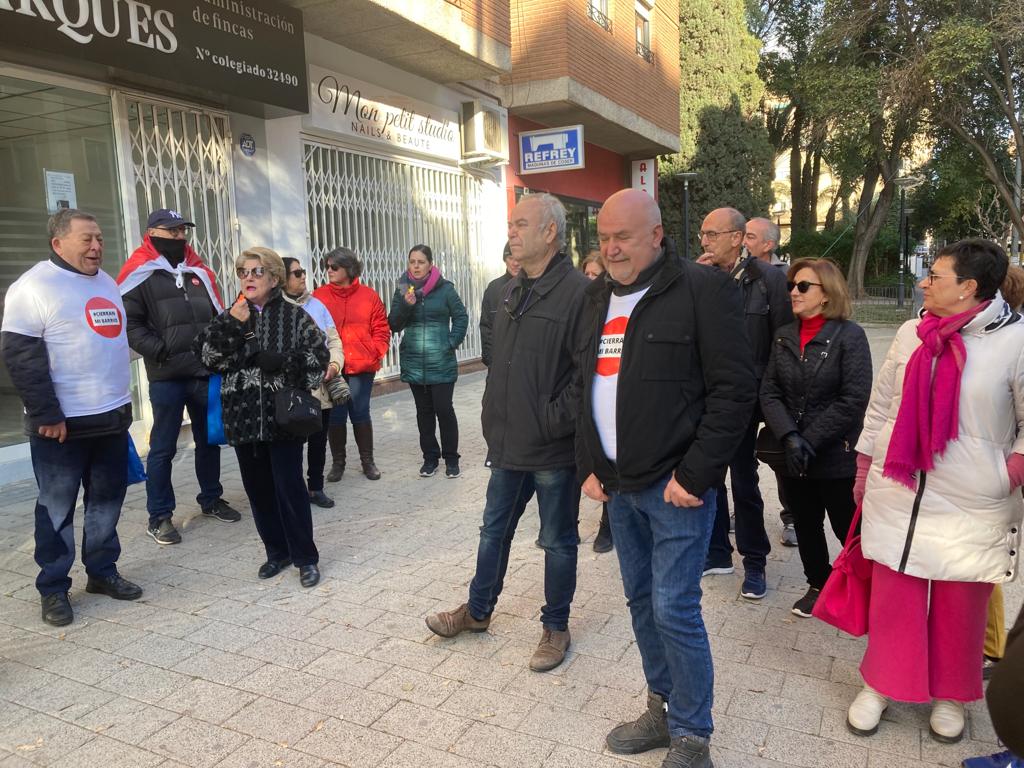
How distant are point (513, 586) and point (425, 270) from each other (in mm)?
3158

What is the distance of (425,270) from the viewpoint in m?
6.59

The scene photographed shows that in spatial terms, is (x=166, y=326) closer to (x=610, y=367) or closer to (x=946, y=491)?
(x=610, y=367)

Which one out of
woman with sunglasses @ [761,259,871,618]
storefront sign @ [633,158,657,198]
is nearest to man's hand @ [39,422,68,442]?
woman with sunglasses @ [761,259,871,618]

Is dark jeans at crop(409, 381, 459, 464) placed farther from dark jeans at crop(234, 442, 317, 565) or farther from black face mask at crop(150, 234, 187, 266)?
dark jeans at crop(234, 442, 317, 565)

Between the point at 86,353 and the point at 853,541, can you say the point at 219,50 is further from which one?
the point at 853,541

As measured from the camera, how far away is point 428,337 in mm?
6586

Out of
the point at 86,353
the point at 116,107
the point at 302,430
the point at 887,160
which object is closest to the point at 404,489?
the point at 302,430

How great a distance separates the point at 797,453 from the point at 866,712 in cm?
110

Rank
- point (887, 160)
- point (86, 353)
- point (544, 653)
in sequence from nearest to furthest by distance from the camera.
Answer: point (544, 653), point (86, 353), point (887, 160)

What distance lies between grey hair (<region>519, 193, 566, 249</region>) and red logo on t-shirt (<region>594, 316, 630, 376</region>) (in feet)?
2.52

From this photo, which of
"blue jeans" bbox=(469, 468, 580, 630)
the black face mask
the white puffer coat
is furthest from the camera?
the black face mask

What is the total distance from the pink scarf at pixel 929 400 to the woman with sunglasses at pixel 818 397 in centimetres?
78

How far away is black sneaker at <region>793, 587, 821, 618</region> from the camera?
385 centimetres

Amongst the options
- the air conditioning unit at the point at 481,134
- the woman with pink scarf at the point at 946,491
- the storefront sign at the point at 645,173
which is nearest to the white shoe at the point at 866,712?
the woman with pink scarf at the point at 946,491
